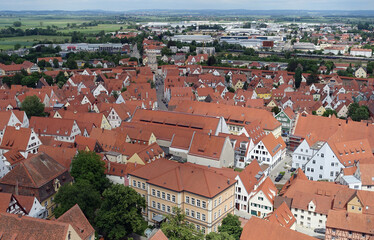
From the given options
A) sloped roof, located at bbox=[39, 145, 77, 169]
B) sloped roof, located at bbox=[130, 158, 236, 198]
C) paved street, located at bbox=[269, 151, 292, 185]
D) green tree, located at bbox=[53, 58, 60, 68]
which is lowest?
paved street, located at bbox=[269, 151, 292, 185]

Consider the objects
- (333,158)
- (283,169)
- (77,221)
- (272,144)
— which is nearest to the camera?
(77,221)

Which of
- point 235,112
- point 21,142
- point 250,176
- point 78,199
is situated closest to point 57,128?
point 21,142

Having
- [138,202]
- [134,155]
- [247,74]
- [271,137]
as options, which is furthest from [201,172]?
[247,74]

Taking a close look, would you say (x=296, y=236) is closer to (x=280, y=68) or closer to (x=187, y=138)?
(x=187, y=138)

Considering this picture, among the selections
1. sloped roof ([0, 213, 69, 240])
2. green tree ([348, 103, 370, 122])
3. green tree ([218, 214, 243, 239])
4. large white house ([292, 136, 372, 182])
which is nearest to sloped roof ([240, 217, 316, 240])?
green tree ([218, 214, 243, 239])

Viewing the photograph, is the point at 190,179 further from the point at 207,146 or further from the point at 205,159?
the point at 207,146

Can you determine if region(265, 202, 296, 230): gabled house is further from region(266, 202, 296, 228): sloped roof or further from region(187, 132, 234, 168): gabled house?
region(187, 132, 234, 168): gabled house

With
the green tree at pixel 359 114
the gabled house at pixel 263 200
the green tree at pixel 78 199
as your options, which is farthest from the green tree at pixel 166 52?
the green tree at pixel 78 199
